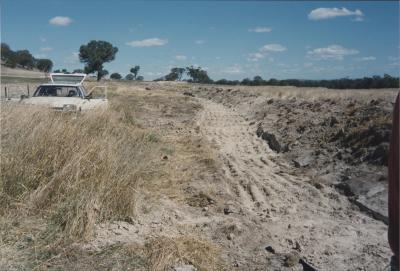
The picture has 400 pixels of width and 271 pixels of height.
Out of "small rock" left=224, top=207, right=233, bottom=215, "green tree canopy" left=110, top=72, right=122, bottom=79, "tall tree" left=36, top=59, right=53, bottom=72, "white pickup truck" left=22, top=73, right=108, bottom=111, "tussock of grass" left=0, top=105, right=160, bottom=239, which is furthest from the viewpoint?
"green tree canopy" left=110, top=72, right=122, bottom=79

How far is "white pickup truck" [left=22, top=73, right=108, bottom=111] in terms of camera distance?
13.3 metres

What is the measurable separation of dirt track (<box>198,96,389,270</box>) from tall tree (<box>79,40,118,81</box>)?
81.7 metres

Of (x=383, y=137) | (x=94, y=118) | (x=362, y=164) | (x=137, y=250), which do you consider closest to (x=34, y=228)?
(x=137, y=250)

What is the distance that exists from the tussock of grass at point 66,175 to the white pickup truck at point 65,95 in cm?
681

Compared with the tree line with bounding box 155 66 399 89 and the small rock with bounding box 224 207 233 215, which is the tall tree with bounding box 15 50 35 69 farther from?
the small rock with bounding box 224 207 233 215

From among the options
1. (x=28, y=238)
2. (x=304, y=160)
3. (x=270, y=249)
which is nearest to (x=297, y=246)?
(x=270, y=249)

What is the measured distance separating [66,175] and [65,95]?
31.8 feet

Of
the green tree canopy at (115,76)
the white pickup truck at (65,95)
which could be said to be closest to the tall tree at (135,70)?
the green tree canopy at (115,76)

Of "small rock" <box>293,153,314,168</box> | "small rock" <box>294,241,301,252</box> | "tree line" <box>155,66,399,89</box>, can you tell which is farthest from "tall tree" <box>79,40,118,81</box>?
"small rock" <box>294,241,301,252</box>

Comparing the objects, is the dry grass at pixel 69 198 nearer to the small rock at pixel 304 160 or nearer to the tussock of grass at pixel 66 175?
the tussock of grass at pixel 66 175

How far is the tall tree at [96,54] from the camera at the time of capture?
8769 cm

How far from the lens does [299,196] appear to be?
289 inches

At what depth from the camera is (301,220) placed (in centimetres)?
621

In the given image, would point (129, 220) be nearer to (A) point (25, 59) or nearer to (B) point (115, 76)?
(A) point (25, 59)
